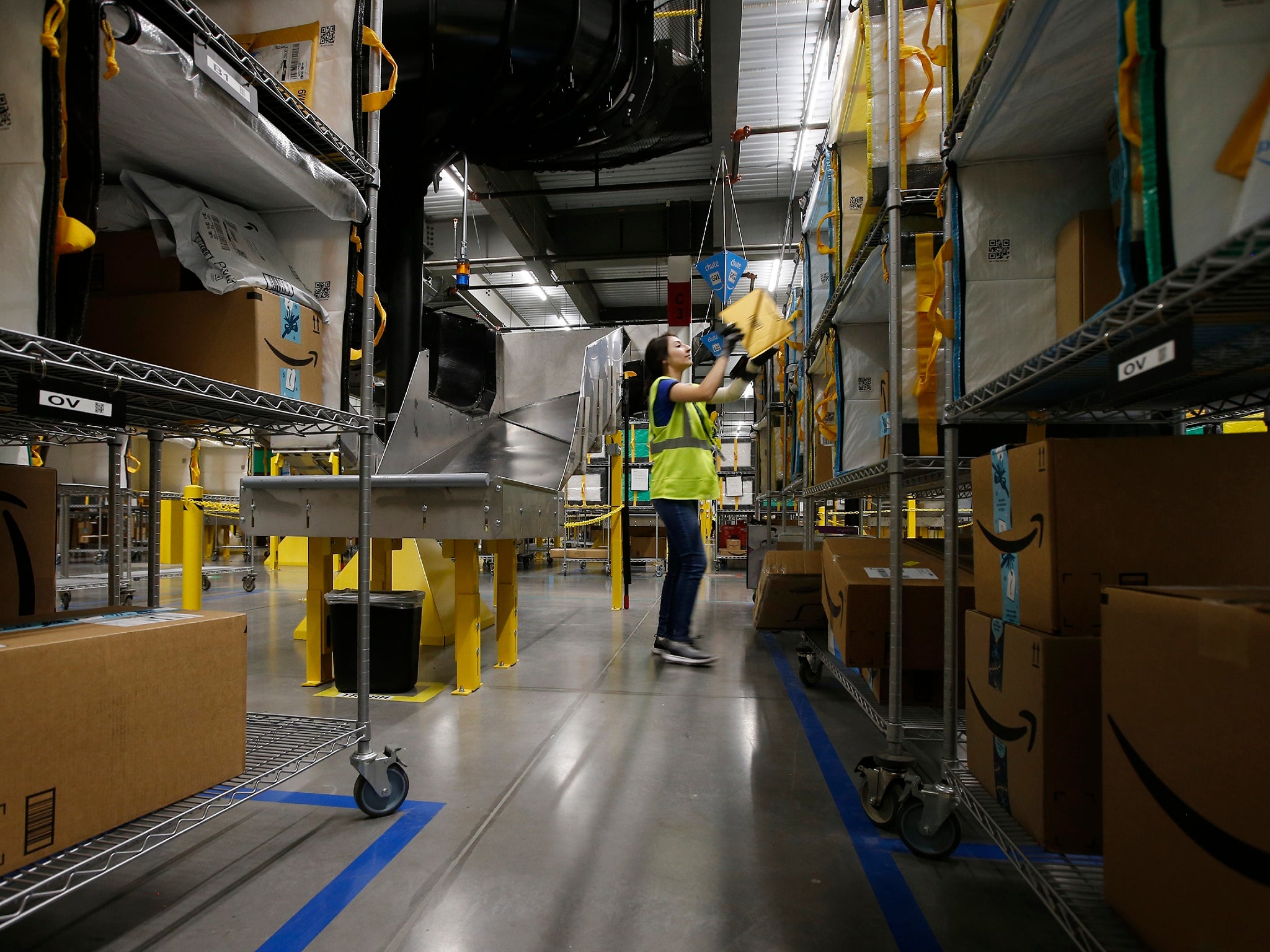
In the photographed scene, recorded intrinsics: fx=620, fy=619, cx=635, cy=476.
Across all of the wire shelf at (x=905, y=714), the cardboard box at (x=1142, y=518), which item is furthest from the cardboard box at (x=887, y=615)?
the cardboard box at (x=1142, y=518)

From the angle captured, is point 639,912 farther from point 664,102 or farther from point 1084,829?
point 664,102

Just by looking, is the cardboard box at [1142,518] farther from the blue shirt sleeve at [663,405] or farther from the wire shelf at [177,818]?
the blue shirt sleeve at [663,405]

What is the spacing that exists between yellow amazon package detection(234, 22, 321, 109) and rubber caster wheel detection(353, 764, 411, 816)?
1646mm

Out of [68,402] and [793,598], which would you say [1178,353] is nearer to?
[68,402]

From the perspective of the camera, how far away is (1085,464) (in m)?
1.01

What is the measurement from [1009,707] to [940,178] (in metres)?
1.35

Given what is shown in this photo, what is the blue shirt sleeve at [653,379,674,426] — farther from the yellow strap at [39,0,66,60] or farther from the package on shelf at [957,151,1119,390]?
the yellow strap at [39,0,66,60]

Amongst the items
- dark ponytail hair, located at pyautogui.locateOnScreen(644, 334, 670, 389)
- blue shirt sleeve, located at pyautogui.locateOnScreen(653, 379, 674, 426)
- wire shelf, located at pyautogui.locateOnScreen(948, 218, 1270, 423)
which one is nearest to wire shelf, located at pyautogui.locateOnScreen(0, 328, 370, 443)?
wire shelf, located at pyautogui.locateOnScreen(948, 218, 1270, 423)

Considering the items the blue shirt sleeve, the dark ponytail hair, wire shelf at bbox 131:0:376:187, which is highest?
wire shelf at bbox 131:0:376:187

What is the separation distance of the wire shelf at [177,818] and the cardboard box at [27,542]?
54 centimetres

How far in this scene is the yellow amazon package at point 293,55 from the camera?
150 cm

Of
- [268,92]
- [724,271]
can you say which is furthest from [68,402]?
[724,271]

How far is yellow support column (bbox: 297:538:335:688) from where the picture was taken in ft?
8.87

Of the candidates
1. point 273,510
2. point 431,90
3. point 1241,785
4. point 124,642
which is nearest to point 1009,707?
point 1241,785
